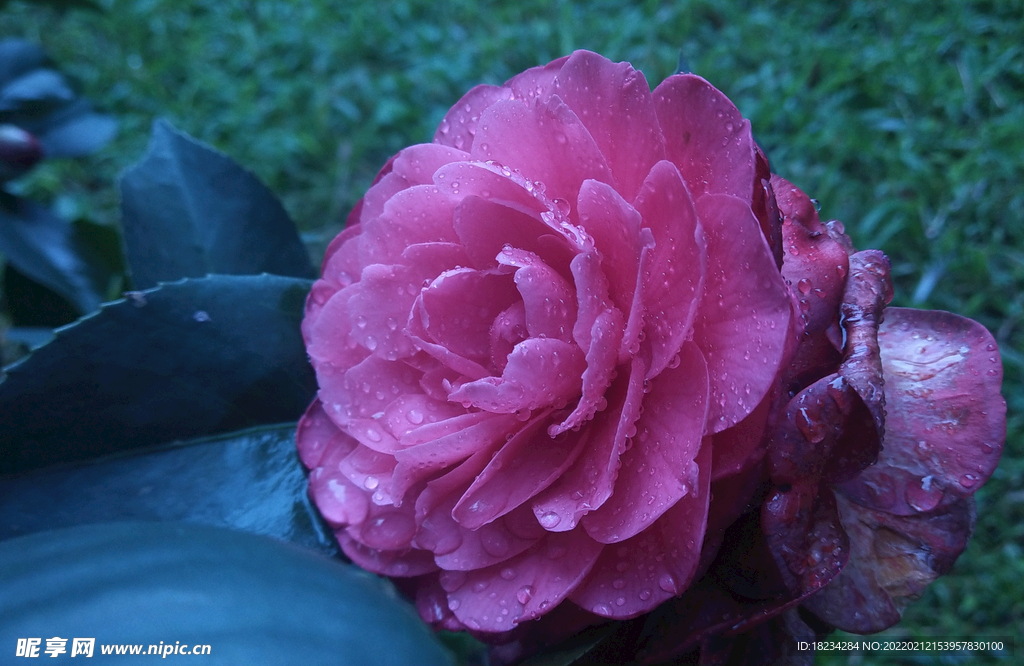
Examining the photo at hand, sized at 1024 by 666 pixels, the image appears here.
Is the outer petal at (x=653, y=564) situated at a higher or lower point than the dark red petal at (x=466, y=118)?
lower

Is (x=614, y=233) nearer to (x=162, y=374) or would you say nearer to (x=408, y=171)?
(x=408, y=171)

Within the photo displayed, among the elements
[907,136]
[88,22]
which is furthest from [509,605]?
[88,22]

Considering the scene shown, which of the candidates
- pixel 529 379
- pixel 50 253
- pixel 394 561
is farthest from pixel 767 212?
pixel 50 253

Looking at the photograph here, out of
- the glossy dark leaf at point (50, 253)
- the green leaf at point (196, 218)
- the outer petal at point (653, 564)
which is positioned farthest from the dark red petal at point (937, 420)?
the glossy dark leaf at point (50, 253)

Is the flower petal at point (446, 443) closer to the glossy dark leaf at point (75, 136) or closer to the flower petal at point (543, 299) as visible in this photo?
the flower petal at point (543, 299)

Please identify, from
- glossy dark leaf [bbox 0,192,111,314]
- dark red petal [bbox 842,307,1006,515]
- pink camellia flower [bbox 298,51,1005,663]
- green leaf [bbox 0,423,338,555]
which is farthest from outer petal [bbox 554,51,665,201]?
glossy dark leaf [bbox 0,192,111,314]

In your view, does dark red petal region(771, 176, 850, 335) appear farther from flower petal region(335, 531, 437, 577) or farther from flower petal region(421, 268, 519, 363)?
flower petal region(335, 531, 437, 577)

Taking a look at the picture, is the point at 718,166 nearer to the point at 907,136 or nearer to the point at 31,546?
the point at 31,546
